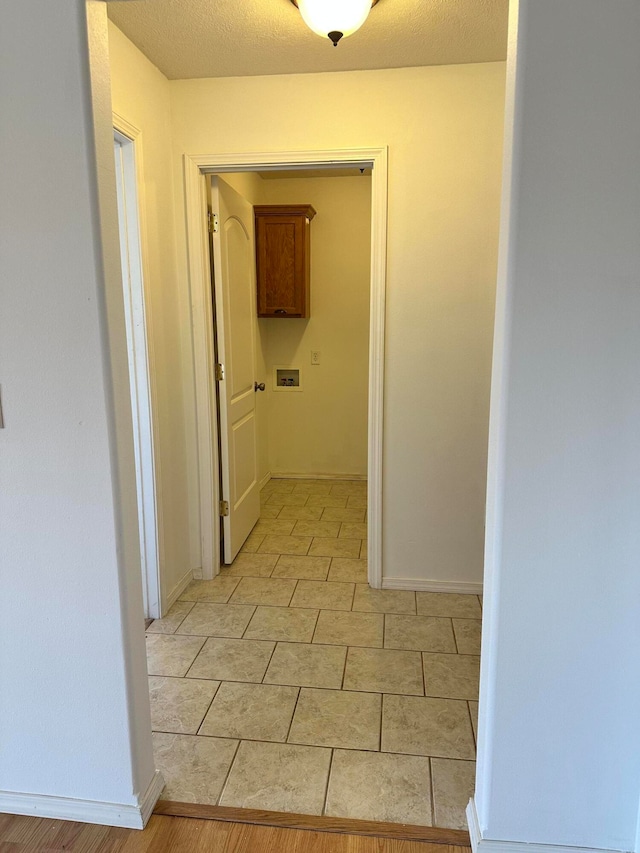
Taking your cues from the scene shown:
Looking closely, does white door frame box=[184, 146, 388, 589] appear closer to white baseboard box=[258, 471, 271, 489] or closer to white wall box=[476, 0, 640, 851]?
white wall box=[476, 0, 640, 851]

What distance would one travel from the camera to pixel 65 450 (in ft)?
4.85

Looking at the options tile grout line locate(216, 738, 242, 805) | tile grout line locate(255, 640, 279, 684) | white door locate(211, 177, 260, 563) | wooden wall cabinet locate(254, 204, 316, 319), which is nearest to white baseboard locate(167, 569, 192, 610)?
white door locate(211, 177, 260, 563)

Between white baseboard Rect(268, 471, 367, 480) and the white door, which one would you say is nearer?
the white door

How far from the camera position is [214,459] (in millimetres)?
3092

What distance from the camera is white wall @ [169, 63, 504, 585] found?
2.64m

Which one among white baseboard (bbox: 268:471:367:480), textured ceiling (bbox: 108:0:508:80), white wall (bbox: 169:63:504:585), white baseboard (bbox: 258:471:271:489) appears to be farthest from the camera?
white baseboard (bbox: 268:471:367:480)

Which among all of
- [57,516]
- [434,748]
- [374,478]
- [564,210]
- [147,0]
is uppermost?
[147,0]

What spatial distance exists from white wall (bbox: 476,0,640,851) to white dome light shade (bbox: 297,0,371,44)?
931mm

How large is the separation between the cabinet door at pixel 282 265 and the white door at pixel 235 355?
66cm

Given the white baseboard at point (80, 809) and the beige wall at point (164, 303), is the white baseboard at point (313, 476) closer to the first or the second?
the beige wall at point (164, 303)

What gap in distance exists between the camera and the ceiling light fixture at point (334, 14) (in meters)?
1.94

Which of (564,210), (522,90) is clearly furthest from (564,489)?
(522,90)

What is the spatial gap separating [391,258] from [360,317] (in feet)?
6.63

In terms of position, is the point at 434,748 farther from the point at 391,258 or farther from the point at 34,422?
the point at 391,258
